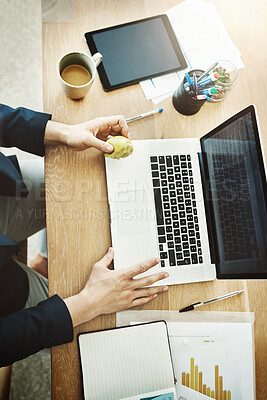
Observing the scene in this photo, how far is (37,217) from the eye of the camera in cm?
108

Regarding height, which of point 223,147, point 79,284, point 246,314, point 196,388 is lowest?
point 196,388

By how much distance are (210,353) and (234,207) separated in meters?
0.39

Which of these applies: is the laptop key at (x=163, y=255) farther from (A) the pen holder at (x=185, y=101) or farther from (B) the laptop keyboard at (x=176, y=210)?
(A) the pen holder at (x=185, y=101)

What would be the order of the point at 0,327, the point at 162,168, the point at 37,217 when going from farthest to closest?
1. the point at 37,217
2. the point at 162,168
3. the point at 0,327

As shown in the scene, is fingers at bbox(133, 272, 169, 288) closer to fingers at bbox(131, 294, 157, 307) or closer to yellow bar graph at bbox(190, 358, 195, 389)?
fingers at bbox(131, 294, 157, 307)

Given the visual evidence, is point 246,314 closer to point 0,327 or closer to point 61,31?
point 0,327

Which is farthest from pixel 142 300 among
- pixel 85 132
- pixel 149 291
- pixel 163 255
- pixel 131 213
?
pixel 85 132

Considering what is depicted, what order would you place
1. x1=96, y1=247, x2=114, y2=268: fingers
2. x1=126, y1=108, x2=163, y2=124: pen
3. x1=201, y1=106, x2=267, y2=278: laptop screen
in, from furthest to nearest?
x1=126, y1=108, x2=163, y2=124: pen
x1=96, y1=247, x2=114, y2=268: fingers
x1=201, y1=106, x2=267, y2=278: laptop screen

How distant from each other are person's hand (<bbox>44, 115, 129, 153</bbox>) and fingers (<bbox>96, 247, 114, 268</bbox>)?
270mm

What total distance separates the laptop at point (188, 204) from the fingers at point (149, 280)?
16 mm

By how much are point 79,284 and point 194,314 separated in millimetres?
321

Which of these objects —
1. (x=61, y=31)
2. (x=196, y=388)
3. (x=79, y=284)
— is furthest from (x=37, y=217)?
(x=196, y=388)

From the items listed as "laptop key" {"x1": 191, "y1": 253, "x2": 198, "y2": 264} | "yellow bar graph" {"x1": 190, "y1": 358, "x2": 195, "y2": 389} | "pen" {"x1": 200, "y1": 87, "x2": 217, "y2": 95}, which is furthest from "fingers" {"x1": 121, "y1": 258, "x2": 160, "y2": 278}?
→ "pen" {"x1": 200, "y1": 87, "x2": 217, "y2": 95}

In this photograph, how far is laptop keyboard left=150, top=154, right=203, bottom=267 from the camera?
797mm
